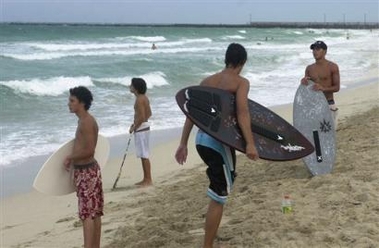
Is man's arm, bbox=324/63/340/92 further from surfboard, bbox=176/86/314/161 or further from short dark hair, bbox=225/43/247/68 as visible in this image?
short dark hair, bbox=225/43/247/68

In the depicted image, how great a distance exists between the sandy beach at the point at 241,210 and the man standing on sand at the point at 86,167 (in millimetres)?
574

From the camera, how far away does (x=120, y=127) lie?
11375 millimetres

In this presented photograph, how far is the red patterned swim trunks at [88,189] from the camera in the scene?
4.21 m

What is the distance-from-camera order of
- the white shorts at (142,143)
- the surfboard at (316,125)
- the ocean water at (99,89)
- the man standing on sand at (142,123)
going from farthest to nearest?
the ocean water at (99,89)
the white shorts at (142,143)
the man standing on sand at (142,123)
the surfboard at (316,125)

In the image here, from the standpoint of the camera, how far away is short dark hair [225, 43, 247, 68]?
12.8 ft

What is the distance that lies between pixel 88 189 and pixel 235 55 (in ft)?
4.69

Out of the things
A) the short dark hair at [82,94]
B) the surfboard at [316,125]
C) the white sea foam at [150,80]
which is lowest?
the white sea foam at [150,80]

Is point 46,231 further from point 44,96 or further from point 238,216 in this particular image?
point 44,96

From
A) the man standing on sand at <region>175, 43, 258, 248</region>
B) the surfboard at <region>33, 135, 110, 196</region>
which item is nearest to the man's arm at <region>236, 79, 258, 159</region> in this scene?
the man standing on sand at <region>175, 43, 258, 248</region>

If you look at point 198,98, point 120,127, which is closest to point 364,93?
point 120,127

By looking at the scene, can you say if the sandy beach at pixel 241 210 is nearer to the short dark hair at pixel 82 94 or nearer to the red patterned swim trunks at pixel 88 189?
the red patterned swim trunks at pixel 88 189

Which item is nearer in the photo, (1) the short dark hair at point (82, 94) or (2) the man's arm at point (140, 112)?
(1) the short dark hair at point (82, 94)

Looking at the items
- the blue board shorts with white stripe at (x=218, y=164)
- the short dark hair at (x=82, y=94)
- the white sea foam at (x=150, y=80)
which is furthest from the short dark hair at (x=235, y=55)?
the white sea foam at (x=150, y=80)

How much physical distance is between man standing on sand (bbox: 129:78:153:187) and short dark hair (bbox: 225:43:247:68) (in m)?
3.13
